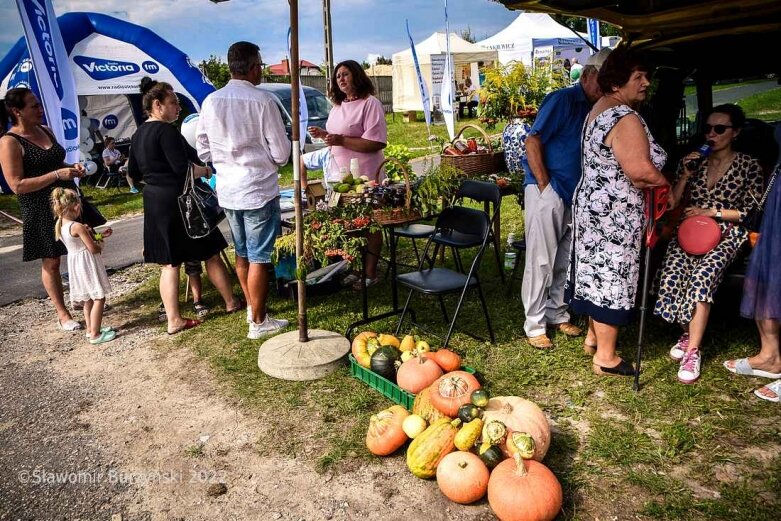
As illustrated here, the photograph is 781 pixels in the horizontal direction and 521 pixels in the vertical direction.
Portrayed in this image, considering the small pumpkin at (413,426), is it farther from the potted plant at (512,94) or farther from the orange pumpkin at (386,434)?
the potted plant at (512,94)

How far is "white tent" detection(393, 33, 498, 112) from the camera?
78.8ft

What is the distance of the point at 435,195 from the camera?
435cm

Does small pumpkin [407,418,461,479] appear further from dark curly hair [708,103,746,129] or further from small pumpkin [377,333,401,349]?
dark curly hair [708,103,746,129]

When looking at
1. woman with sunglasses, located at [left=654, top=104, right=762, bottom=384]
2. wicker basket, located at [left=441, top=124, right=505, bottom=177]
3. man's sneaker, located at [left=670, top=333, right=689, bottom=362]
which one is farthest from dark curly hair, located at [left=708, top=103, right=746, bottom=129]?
wicker basket, located at [left=441, top=124, right=505, bottom=177]

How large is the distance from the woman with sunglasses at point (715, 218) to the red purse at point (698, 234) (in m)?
0.05

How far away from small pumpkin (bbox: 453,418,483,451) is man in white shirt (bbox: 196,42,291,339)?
7.16ft

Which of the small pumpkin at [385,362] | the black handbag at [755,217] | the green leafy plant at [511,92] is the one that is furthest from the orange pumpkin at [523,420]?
the green leafy plant at [511,92]

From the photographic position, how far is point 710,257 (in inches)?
141

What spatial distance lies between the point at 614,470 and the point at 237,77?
3.45m

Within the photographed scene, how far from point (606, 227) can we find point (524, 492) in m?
1.69

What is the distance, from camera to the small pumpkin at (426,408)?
297cm

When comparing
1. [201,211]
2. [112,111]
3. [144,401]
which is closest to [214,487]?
[144,401]

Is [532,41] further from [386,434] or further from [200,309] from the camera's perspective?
[386,434]

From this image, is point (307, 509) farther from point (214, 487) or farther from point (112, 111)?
point (112, 111)
